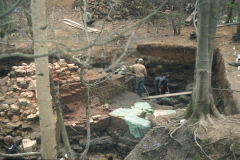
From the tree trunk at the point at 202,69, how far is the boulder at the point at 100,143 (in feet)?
10.5

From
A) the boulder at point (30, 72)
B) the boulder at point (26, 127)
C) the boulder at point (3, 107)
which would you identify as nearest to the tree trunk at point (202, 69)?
the boulder at point (26, 127)

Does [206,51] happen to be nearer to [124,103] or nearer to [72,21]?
[124,103]

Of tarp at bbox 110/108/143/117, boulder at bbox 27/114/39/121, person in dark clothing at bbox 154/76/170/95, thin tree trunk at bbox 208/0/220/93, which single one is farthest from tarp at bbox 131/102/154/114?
boulder at bbox 27/114/39/121

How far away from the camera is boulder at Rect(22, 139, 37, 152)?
6.34m

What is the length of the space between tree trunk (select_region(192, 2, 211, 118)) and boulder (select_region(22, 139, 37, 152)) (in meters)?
4.58

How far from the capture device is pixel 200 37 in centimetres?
528

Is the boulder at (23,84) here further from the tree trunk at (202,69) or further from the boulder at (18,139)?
the tree trunk at (202,69)

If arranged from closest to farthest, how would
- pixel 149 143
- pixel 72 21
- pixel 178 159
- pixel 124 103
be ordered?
pixel 178 159, pixel 149 143, pixel 124 103, pixel 72 21

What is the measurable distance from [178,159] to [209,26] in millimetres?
3372

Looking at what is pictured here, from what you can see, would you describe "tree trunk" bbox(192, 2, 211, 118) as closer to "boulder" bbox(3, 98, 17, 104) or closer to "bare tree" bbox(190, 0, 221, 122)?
"bare tree" bbox(190, 0, 221, 122)

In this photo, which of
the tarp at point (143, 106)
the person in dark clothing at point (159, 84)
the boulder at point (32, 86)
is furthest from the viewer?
the person in dark clothing at point (159, 84)

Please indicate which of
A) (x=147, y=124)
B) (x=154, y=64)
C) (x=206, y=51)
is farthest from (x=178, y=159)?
(x=154, y=64)

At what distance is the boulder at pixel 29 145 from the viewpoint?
634 cm

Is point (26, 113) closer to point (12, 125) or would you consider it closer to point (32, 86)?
point (12, 125)
